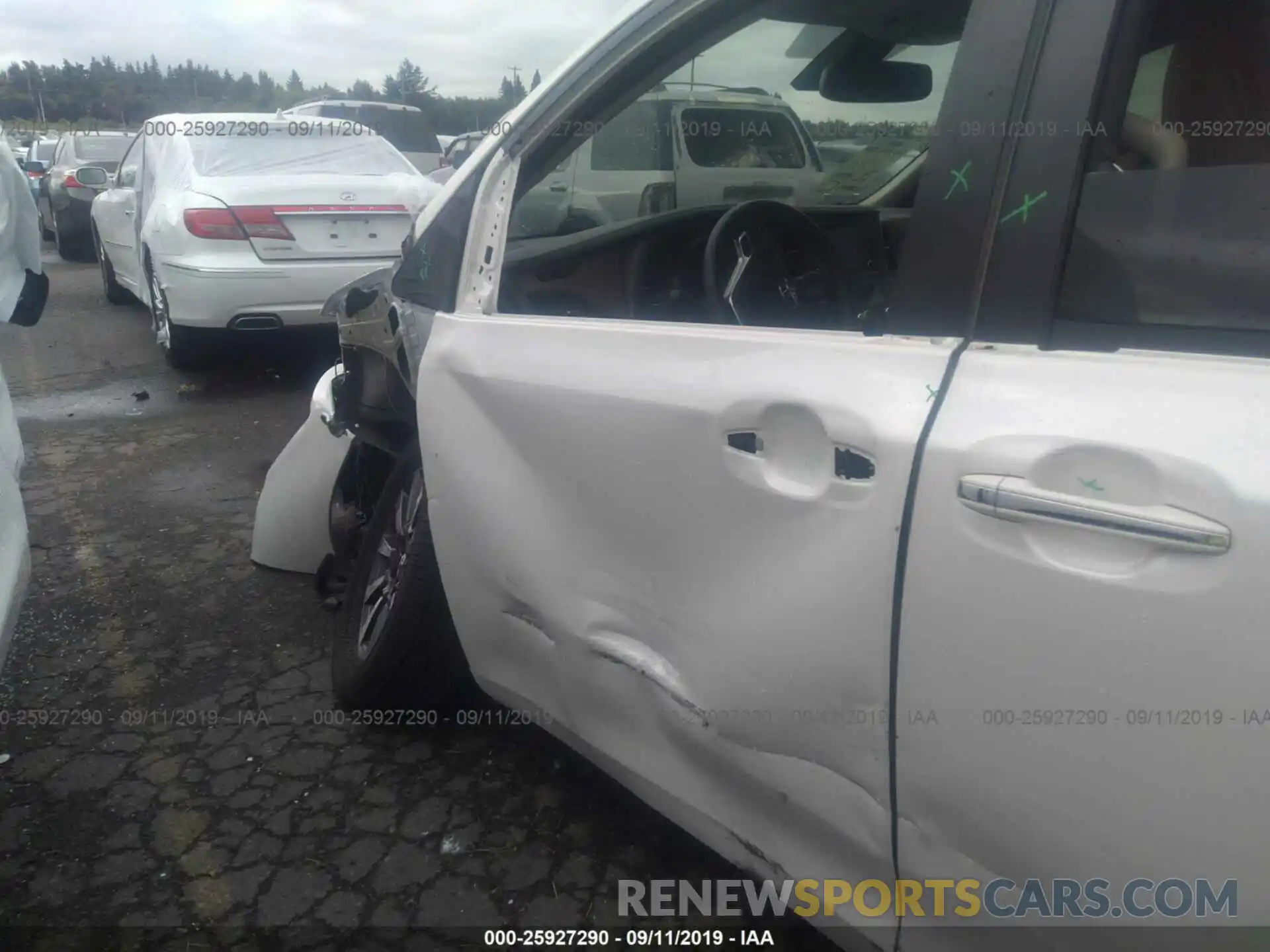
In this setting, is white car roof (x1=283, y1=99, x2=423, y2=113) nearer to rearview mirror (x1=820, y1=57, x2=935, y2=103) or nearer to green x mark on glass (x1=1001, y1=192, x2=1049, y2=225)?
rearview mirror (x1=820, y1=57, x2=935, y2=103)

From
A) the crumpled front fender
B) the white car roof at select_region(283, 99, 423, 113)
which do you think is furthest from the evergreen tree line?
the crumpled front fender

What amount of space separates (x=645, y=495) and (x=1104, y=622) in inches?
30.3

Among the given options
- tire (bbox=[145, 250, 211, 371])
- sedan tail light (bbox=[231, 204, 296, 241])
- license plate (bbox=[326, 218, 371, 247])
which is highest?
sedan tail light (bbox=[231, 204, 296, 241])

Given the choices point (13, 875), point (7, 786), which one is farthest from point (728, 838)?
point (7, 786)

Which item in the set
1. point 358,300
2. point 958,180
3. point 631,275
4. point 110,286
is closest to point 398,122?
point 110,286

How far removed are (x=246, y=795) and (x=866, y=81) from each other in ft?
7.80

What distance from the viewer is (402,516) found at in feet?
8.89

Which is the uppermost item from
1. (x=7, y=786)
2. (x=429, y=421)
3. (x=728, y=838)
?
(x=429, y=421)

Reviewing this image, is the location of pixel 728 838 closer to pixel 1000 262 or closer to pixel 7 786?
pixel 1000 262

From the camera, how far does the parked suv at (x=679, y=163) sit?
7.75ft

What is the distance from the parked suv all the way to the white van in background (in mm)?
12030

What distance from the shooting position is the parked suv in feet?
7.75

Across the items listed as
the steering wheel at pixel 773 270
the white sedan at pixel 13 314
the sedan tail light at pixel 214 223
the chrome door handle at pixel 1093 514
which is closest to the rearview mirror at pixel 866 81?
the steering wheel at pixel 773 270

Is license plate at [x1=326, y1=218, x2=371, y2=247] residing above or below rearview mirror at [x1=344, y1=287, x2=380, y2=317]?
below
